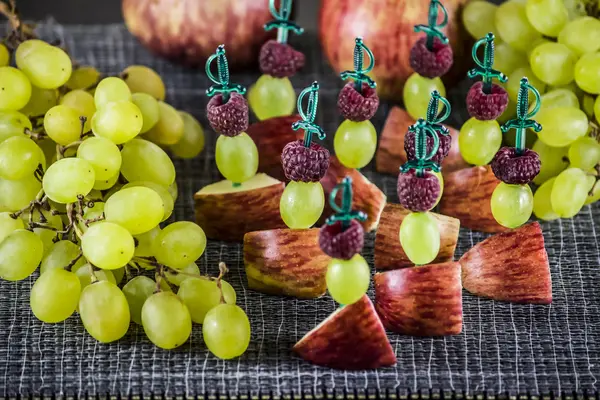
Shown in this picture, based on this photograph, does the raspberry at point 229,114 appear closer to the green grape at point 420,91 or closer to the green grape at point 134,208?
the green grape at point 134,208

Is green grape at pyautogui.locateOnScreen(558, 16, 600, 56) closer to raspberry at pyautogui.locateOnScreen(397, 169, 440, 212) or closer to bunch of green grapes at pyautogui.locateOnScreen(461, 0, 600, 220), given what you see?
bunch of green grapes at pyautogui.locateOnScreen(461, 0, 600, 220)

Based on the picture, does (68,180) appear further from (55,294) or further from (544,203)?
(544,203)

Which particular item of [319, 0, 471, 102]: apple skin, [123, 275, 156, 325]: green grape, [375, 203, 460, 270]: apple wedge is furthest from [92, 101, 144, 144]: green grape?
[319, 0, 471, 102]: apple skin

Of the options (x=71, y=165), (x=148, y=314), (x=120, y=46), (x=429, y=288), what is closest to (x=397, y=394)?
(x=429, y=288)

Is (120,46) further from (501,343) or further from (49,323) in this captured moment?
(501,343)

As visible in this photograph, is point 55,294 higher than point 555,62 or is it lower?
lower

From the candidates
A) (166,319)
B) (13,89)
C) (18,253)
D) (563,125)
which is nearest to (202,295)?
(166,319)
